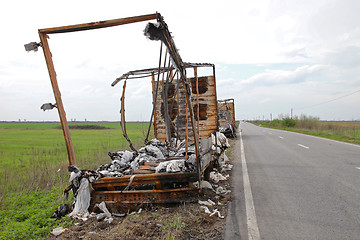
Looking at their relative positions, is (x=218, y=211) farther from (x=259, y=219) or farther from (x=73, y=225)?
(x=73, y=225)

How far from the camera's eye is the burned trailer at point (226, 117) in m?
18.9

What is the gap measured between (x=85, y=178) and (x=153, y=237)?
1.74 m

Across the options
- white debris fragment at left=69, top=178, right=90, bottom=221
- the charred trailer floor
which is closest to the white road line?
the charred trailer floor

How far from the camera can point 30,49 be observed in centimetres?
392

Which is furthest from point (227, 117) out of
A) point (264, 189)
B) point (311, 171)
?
point (264, 189)

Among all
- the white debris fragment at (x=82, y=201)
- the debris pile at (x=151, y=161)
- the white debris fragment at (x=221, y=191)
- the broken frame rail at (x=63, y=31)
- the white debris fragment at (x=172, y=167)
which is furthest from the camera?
the white debris fragment at (x=221, y=191)

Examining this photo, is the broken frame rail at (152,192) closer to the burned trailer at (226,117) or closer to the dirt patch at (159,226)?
the dirt patch at (159,226)

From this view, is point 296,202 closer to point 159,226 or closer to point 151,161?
point 159,226

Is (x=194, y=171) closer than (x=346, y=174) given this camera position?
Yes

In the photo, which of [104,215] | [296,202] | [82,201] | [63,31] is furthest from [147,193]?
[63,31]

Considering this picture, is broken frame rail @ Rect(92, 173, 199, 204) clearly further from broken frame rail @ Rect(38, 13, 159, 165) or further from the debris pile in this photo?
broken frame rail @ Rect(38, 13, 159, 165)

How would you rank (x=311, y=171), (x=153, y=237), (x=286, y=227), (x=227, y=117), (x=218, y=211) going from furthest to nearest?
(x=227, y=117)
(x=311, y=171)
(x=218, y=211)
(x=286, y=227)
(x=153, y=237)

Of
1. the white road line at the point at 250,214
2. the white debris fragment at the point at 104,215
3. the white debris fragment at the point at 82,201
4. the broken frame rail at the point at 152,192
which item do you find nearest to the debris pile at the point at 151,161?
the broken frame rail at the point at 152,192

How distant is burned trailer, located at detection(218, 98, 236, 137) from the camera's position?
743 inches
